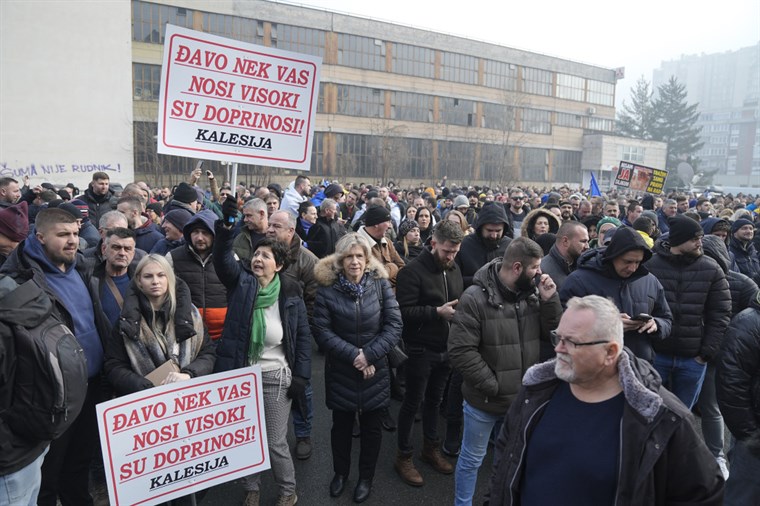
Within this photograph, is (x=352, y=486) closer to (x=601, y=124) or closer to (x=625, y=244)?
(x=625, y=244)

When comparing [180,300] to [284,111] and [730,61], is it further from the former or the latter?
[730,61]

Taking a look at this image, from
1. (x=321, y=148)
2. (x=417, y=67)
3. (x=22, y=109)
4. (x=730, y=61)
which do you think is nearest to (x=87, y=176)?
(x=22, y=109)

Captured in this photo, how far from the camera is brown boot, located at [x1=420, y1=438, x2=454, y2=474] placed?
15.3ft

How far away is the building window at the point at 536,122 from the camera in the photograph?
182 feet

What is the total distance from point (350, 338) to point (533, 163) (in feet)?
183

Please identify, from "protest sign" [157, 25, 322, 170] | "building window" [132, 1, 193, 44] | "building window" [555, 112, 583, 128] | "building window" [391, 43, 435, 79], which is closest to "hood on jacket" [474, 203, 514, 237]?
"protest sign" [157, 25, 322, 170]

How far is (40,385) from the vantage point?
2.70 meters

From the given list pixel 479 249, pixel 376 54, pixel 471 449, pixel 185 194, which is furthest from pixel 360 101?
pixel 471 449

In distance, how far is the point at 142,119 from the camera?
112ft

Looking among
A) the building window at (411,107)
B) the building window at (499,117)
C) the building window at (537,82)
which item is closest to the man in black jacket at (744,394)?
the building window at (411,107)

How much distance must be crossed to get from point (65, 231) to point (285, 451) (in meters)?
2.22

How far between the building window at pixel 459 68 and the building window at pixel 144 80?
1017 inches

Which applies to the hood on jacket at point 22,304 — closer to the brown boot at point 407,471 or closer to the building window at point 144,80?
the brown boot at point 407,471

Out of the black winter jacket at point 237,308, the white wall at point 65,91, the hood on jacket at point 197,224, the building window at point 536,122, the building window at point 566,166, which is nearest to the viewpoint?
the black winter jacket at point 237,308
